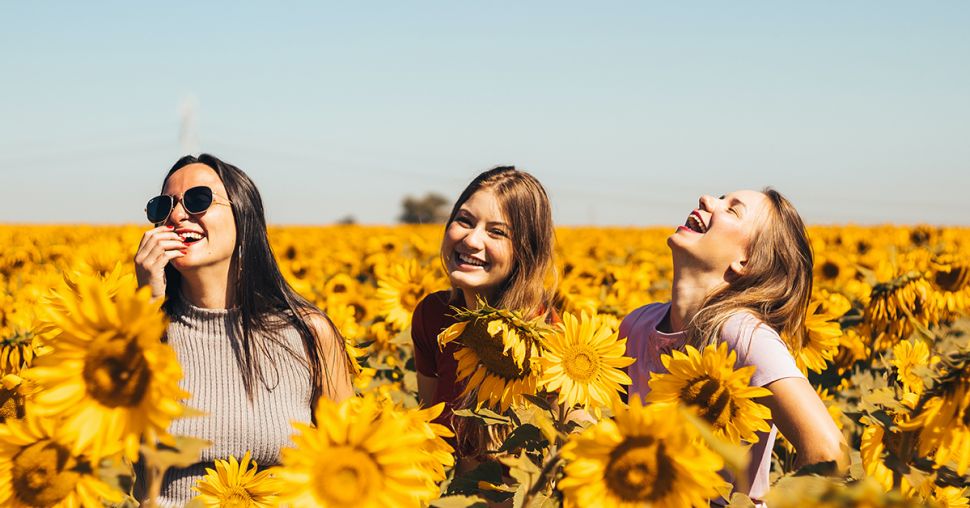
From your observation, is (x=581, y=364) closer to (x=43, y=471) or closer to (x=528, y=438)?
(x=528, y=438)

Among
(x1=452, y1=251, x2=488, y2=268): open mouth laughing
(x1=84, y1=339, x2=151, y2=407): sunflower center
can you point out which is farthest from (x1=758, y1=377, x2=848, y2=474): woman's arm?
(x1=84, y1=339, x2=151, y2=407): sunflower center

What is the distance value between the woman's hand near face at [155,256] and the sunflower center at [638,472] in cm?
159

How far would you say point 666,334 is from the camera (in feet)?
9.68

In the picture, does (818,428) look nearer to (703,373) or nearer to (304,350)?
(703,373)

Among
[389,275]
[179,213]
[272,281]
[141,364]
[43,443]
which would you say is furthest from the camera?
[389,275]

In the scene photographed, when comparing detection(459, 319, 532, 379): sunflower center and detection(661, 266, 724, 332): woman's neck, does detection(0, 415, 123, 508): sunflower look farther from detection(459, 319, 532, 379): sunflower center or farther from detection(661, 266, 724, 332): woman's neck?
detection(661, 266, 724, 332): woman's neck

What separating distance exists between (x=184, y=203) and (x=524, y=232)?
49.2 inches

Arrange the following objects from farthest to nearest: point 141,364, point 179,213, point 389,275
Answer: point 389,275 < point 179,213 < point 141,364

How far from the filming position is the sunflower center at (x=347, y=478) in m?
1.41

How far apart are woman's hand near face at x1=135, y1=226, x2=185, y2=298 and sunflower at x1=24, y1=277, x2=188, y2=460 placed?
3.77ft

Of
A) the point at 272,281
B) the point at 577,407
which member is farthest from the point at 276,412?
the point at 577,407

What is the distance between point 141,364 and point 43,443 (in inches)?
12.1

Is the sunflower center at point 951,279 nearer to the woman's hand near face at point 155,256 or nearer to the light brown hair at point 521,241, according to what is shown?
the light brown hair at point 521,241

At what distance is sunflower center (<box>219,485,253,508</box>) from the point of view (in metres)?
2.09
